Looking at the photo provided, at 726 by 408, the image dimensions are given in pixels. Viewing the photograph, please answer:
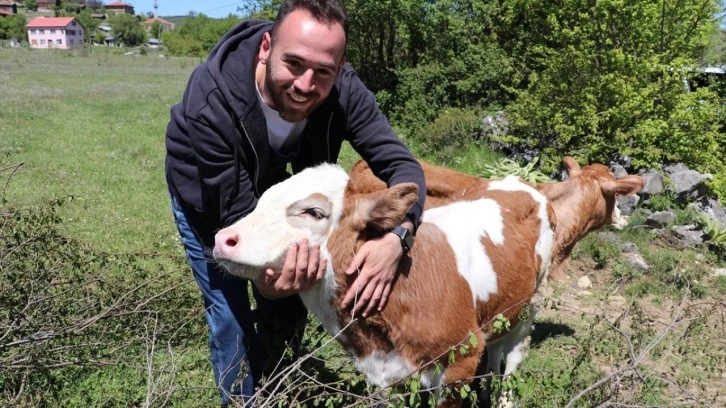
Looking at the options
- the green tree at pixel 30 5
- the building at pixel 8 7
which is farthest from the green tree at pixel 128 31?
the green tree at pixel 30 5

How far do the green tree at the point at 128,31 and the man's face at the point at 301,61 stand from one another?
123 m

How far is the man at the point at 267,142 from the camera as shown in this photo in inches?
103

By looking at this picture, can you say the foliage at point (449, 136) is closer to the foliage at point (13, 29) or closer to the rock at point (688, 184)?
the rock at point (688, 184)

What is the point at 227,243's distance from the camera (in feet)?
8.36

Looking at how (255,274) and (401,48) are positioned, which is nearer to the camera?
(255,274)

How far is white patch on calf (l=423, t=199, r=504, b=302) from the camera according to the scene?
3.43 m

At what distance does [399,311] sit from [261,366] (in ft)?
3.29

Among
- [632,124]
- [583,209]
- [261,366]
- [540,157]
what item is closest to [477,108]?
[540,157]

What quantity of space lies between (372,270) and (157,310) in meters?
1.86

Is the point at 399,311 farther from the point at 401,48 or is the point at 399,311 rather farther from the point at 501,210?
Answer: the point at 401,48

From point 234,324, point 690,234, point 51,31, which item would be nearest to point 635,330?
point 234,324

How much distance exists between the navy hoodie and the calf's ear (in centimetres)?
24

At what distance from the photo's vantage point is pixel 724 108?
9.70 metres

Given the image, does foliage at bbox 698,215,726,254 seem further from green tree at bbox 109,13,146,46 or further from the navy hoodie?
green tree at bbox 109,13,146,46
